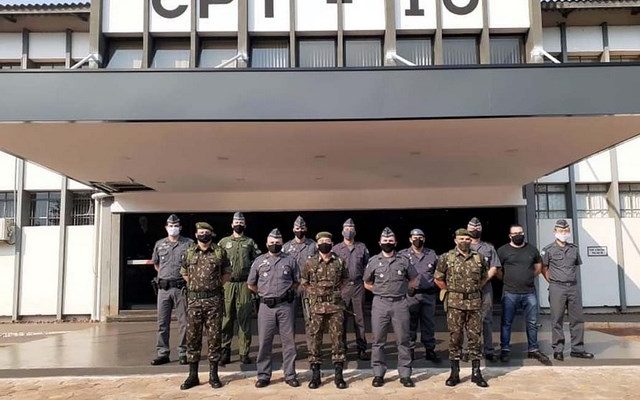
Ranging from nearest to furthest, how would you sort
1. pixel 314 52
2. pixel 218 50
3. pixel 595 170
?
1. pixel 218 50
2. pixel 314 52
3. pixel 595 170

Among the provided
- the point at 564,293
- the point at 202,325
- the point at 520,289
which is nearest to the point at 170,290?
the point at 202,325

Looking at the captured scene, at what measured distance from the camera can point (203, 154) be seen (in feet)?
26.2

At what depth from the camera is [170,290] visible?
22.1 feet

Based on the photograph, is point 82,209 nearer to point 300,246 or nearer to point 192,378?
point 300,246

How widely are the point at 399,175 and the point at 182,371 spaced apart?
5478 millimetres

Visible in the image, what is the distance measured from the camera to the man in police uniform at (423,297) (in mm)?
6730

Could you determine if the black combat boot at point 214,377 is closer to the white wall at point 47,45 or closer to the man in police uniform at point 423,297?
the man in police uniform at point 423,297

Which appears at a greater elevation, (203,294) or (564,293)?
(203,294)

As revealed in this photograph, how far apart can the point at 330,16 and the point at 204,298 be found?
6734 millimetres

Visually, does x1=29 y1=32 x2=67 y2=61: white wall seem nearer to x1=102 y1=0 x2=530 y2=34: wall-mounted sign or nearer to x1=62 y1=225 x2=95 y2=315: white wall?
x1=102 y1=0 x2=530 y2=34: wall-mounted sign

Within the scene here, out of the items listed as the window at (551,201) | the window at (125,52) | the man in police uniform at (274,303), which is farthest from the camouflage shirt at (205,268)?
the window at (551,201)

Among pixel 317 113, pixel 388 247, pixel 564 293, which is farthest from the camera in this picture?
pixel 564 293

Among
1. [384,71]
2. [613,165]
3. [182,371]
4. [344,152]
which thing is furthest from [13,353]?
[613,165]

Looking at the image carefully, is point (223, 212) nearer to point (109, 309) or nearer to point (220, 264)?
point (109, 309)
